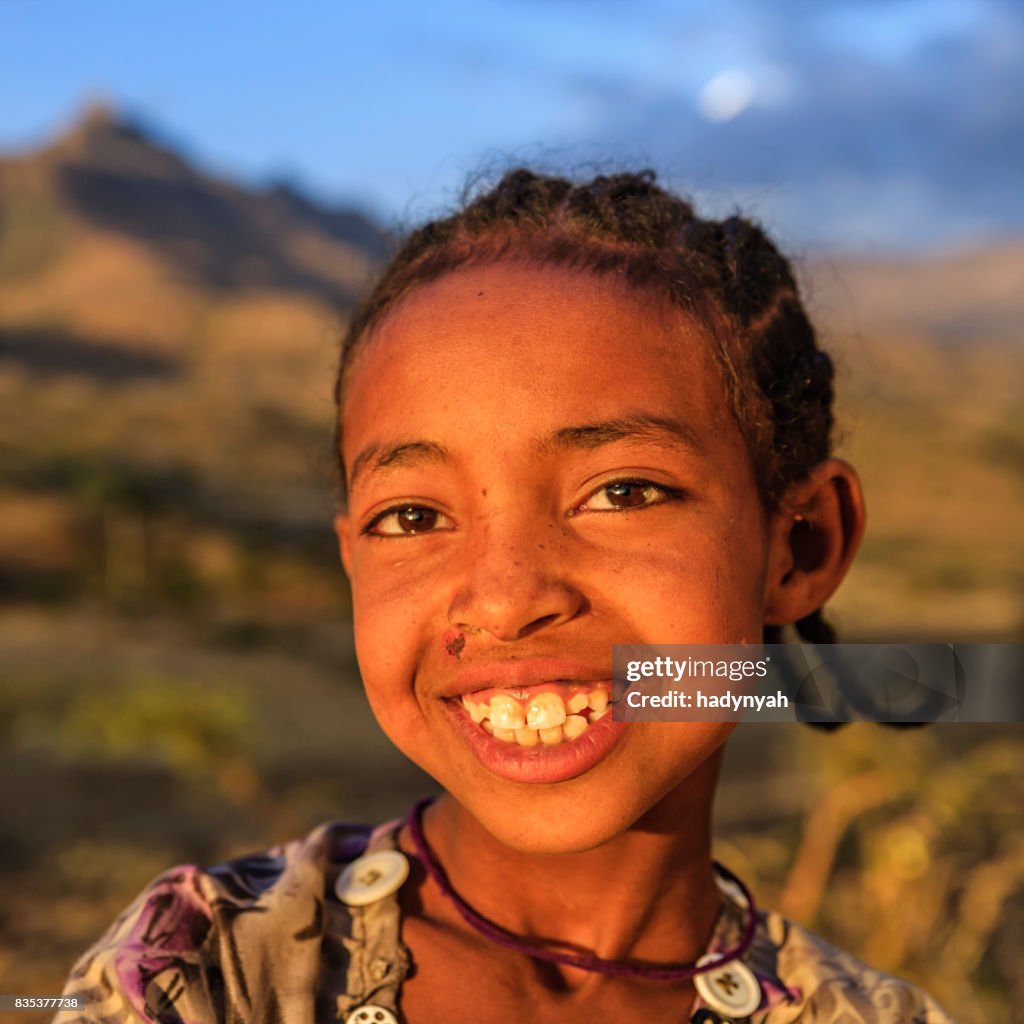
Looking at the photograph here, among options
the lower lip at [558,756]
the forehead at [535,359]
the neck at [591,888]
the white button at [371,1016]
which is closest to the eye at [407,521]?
the forehead at [535,359]

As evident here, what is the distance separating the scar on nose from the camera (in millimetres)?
1519

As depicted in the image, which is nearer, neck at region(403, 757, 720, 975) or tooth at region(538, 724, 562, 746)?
tooth at region(538, 724, 562, 746)

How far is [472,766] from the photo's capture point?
61.4 inches

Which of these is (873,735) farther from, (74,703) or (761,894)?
(74,703)

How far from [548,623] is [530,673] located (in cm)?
7

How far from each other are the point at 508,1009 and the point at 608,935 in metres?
0.20

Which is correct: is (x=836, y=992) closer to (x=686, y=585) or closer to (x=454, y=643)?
(x=686, y=585)

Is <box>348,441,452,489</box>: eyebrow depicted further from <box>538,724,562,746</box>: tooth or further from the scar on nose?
<box>538,724,562,746</box>: tooth

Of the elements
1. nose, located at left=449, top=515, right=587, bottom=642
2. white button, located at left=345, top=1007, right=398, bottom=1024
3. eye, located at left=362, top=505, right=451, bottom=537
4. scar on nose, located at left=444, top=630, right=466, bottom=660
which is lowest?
white button, located at left=345, top=1007, right=398, bottom=1024

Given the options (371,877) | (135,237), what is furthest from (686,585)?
(135,237)

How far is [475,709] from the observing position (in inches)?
61.0

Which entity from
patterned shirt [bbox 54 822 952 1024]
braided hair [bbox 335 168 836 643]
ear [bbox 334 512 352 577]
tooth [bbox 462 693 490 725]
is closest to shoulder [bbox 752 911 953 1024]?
patterned shirt [bbox 54 822 952 1024]

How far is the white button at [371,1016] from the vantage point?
149cm

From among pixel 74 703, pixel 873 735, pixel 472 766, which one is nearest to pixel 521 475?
pixel 472 766
